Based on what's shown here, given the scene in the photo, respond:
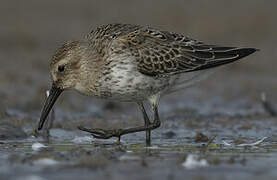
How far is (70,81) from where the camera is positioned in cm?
895

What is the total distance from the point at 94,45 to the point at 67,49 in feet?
1.23

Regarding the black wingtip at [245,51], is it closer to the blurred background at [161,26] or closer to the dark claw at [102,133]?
the dark claw at [102,133]

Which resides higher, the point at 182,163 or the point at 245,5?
the point at 245,5

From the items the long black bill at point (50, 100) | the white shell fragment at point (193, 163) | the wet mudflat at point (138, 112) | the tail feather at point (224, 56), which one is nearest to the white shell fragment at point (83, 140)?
the wet mudflat at point (138, 112)

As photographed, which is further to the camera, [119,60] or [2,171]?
[119,60]

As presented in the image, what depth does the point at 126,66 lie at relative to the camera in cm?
868

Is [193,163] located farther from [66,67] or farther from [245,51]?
[245,51]

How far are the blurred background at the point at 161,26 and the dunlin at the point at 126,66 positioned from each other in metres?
5.01

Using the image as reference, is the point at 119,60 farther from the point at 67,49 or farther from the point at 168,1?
the point at 168,1

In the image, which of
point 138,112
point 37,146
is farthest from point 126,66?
point 138,112

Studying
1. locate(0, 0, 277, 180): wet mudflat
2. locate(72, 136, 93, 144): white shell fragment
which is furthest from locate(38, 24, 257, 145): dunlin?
locate(0, 0, 277, 180): wet mudflat

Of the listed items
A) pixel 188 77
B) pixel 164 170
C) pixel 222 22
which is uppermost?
pixel 222 22

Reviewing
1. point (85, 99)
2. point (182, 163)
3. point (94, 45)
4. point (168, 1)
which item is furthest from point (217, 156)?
point (168, 1)

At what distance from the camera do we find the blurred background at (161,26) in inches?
610
